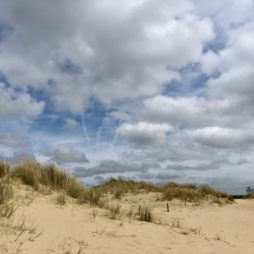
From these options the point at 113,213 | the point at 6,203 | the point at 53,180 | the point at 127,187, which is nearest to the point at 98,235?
the point at 113,213

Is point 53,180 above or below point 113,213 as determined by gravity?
above

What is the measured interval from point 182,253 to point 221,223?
592 centimetres

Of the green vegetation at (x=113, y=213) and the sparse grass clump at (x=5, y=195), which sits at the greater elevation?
the sparse grass clump at (x=5, y=195)

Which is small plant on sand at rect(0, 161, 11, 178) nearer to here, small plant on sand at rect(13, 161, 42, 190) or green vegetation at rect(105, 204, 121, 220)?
small plant on sand at rect(13, 161, 42, 190)

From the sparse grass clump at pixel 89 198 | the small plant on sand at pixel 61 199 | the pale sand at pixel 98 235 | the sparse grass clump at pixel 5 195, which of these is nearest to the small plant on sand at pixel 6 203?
the sparse grass clump at pixel 5 195

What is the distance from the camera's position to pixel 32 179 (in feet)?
43.3

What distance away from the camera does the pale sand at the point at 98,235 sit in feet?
27.8

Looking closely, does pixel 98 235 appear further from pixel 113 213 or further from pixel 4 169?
pixel 4 169

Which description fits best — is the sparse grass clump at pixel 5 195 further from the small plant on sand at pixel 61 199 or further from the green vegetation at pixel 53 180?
the green vegetation at pixel 53 180

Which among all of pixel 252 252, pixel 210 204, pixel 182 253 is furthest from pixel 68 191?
pixel 210 204

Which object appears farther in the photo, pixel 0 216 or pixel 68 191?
pixel 68 191

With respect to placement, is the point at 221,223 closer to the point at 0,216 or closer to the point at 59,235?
the point at 59,235

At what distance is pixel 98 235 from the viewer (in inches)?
379

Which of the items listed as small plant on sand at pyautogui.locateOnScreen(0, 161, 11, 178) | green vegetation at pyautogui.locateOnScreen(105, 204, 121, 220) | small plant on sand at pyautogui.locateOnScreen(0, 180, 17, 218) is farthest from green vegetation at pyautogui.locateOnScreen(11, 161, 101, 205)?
small plant on sand at pyautogui.locateOnScreen(0, 180, 17, 218)
